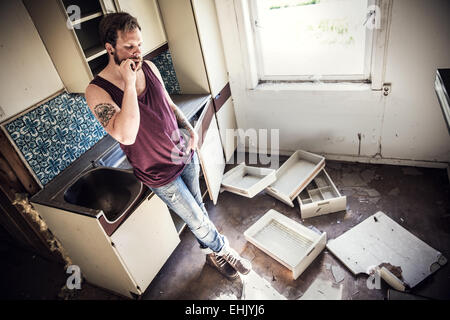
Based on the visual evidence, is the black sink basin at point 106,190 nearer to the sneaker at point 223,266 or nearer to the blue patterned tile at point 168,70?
the sneaker at point 223,266

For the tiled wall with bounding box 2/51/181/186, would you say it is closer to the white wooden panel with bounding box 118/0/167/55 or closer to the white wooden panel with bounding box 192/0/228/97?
the white wooden panel with bounding box 118/0/167/55

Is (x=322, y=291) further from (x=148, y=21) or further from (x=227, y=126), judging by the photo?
(x=148, y=21)

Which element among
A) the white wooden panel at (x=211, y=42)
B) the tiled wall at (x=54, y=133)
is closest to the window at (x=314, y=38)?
the white wooden panel at (x=211, y=42)

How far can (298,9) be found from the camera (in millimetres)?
2512

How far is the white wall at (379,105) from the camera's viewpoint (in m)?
2.16

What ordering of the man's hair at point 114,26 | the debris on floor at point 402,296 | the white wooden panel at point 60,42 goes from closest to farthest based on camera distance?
the man's hair at point 114,26, the debris on floor at point 402,296, the white wooden panel at point 60,42

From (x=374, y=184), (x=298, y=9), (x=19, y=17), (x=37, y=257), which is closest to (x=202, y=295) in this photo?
(x=37, y=257)

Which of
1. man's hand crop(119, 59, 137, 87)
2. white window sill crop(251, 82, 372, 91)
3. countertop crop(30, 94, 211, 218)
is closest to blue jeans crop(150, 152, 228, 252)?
countertop crop(30, 94, 211, 218)

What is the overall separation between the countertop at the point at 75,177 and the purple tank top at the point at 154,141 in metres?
0.35

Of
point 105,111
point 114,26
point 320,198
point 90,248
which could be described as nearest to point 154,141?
point 105,111

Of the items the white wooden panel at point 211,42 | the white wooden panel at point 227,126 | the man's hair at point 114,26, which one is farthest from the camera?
the white wooden panel at point 227,126

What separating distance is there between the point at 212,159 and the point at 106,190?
874mm

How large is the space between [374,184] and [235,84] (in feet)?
5.04

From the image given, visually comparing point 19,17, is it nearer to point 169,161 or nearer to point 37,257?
point 169,161
